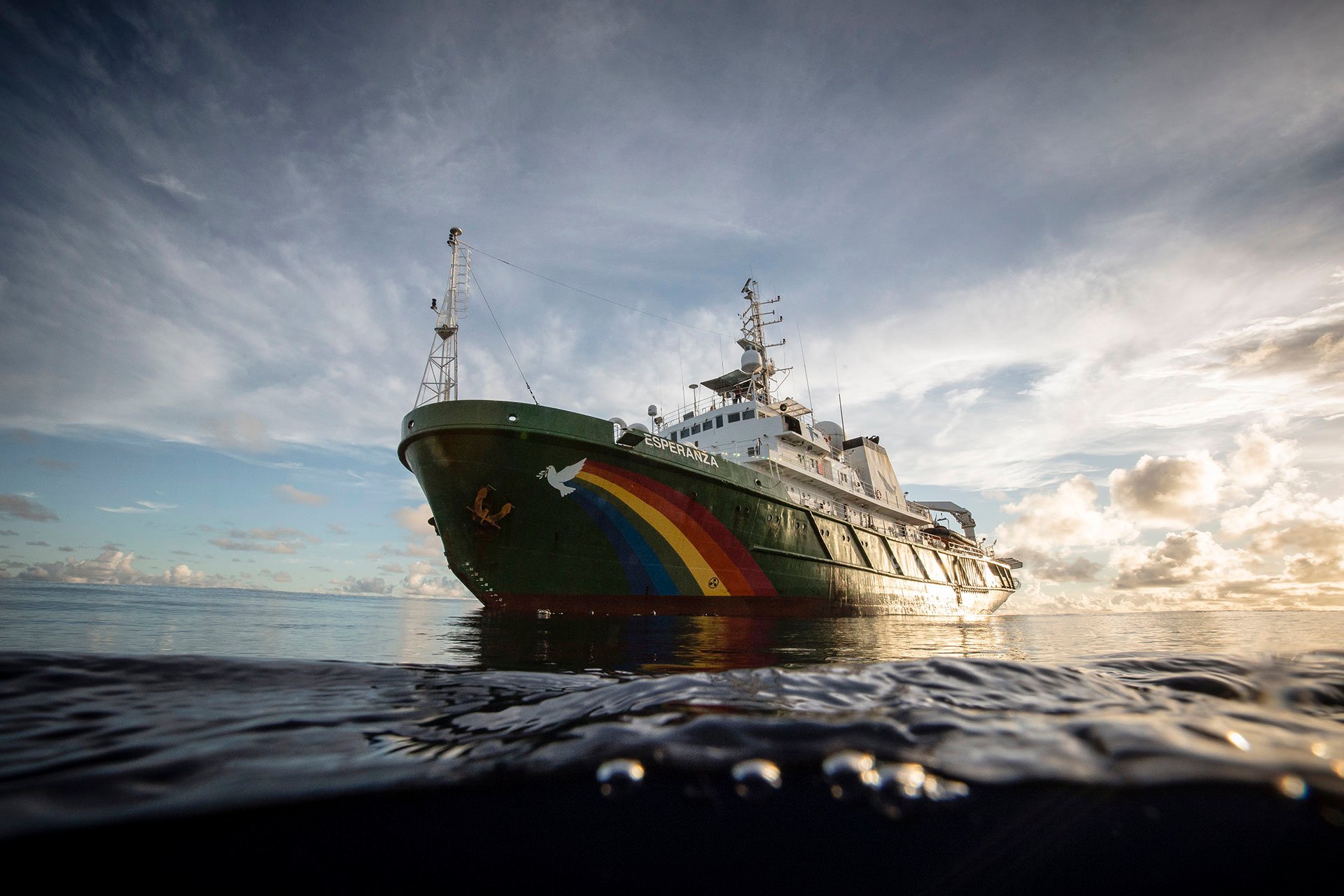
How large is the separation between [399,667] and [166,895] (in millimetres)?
2950

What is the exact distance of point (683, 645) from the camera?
6777mm

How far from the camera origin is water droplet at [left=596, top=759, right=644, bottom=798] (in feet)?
4.98

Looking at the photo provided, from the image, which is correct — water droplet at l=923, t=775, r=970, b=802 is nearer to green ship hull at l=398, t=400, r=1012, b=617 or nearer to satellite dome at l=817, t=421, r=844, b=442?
green ship hull at l=398, t=400, r=1012, b=617

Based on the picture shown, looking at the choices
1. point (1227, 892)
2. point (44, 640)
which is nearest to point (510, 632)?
point (44, 640)

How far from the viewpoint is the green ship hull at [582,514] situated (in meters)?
12.1

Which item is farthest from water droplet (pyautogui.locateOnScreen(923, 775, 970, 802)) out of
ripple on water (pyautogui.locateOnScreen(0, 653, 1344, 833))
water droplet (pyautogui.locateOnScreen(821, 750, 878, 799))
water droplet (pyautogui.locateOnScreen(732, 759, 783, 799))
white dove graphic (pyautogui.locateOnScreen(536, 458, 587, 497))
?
white dove graphic (pyautogui.locateOnScreen(536, 458, 587, 497))

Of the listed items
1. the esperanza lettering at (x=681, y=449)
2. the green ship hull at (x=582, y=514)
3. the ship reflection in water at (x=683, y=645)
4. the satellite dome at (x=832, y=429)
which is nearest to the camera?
the ship reflection in water at (x=683, y=645)

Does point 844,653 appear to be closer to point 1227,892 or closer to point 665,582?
point 1227,892

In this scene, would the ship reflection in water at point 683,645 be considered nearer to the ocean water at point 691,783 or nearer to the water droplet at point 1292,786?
the ocean water at point 691,783

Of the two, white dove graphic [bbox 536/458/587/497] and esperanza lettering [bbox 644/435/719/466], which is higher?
esperanza lettering [bbox 644/435/719/466]

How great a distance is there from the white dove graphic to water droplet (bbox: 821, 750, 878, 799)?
10.9 m

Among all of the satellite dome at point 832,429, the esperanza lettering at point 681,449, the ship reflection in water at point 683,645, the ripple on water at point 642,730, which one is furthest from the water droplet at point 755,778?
the satellite dome at point 832,429

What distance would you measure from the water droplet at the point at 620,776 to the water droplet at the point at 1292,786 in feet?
5.67

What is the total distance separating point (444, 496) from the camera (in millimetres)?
12742
